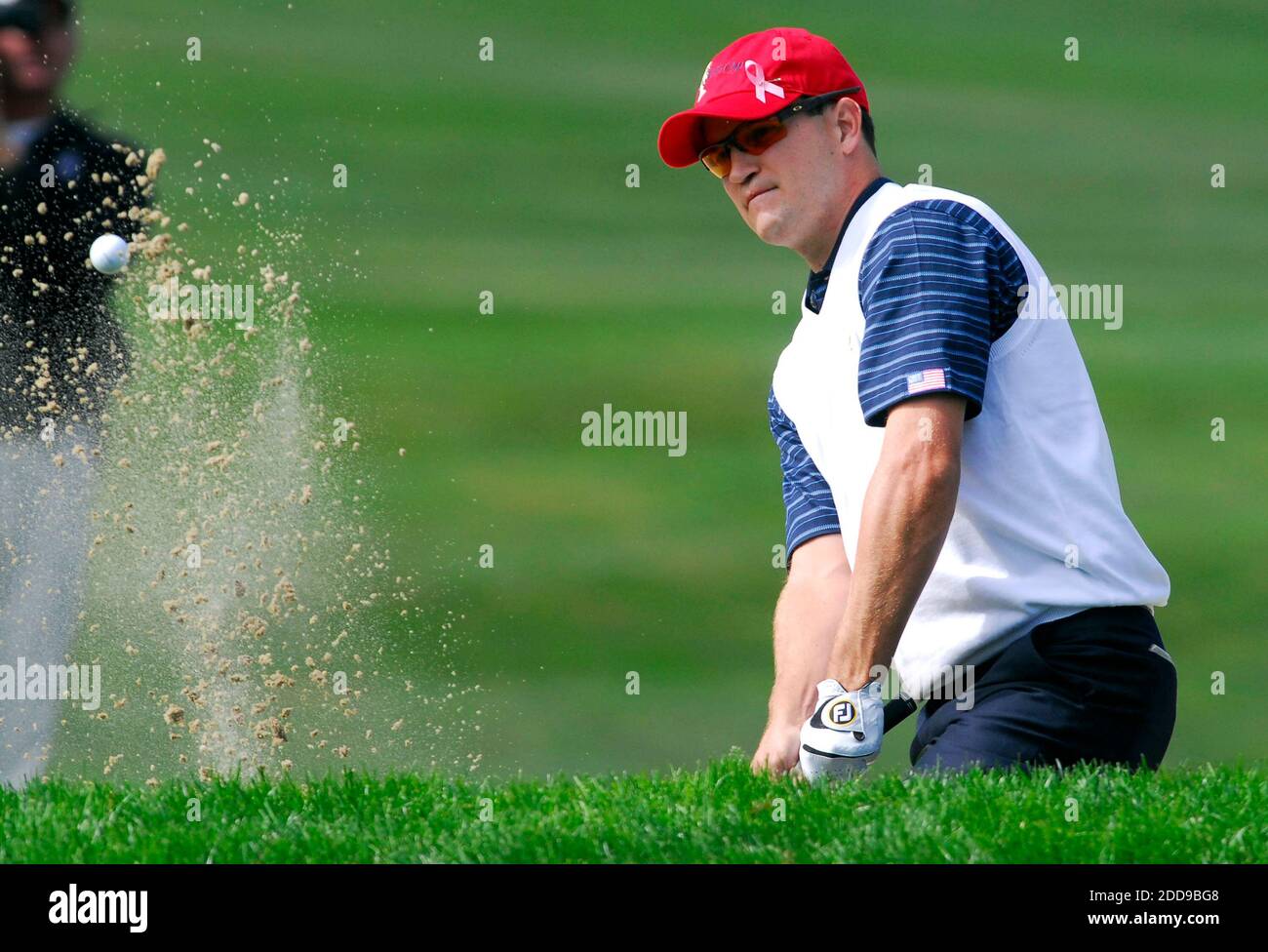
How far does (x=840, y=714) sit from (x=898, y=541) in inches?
15.7

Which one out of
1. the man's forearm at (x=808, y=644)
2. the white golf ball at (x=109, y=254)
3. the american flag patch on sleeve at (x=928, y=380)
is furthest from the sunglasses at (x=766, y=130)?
the white golf ball at (x=109, y=254)

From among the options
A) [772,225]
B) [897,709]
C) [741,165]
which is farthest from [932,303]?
[897,709]

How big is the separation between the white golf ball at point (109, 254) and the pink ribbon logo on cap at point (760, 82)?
2471mm

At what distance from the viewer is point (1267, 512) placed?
52.6ft

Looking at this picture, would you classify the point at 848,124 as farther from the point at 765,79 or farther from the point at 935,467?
the point at 935,467

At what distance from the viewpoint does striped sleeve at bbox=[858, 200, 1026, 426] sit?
4.08 m

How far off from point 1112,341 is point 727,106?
659 inches

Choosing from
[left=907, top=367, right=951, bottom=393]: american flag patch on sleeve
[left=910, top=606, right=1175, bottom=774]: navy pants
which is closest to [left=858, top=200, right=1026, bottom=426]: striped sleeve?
[left=907, top=367, right=951, bottom=393]: american flag patch on sleeve

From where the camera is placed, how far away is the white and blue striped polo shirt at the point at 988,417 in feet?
13.6

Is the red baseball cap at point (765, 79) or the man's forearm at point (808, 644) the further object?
the man's forearm at point (808, 644)

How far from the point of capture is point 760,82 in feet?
15.0

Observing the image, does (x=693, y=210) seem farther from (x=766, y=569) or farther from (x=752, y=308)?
(x=766, y=569)

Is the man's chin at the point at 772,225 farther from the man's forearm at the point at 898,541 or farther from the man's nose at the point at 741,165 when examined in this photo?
the man's forearm at the point at 898,541
